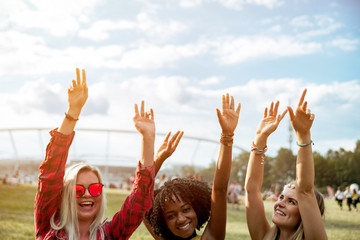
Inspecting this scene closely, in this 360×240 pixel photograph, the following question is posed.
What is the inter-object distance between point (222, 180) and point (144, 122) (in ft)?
2.44

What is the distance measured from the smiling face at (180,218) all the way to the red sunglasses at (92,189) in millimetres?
587

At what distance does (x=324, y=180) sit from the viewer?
27828 mm

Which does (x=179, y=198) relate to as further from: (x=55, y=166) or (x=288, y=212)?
(x=55, y=166)

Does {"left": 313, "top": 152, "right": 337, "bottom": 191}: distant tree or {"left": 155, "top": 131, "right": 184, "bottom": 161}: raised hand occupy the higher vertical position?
{"left": 155, "top": 131, "right": 184, "bottom": 161}: raised hand

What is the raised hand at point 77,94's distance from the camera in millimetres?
2431

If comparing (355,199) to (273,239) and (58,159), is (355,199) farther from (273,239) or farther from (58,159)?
(58,159)

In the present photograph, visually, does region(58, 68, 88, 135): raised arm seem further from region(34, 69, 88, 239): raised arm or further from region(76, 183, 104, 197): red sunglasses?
region(76, 183, 104, 197): red sunglasses

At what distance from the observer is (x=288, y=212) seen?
264cm

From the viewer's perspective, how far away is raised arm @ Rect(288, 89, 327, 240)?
8.14 ft

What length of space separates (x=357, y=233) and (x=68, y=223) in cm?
947

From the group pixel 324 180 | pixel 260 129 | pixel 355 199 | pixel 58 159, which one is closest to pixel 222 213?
pixel 260 129

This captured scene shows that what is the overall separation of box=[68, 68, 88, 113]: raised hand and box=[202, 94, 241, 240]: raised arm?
3.37ft

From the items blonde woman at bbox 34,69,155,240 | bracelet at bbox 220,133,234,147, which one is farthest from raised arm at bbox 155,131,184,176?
blonde woman at bbox 34,69,155,240

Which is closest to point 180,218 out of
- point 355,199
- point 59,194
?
point 59,194
